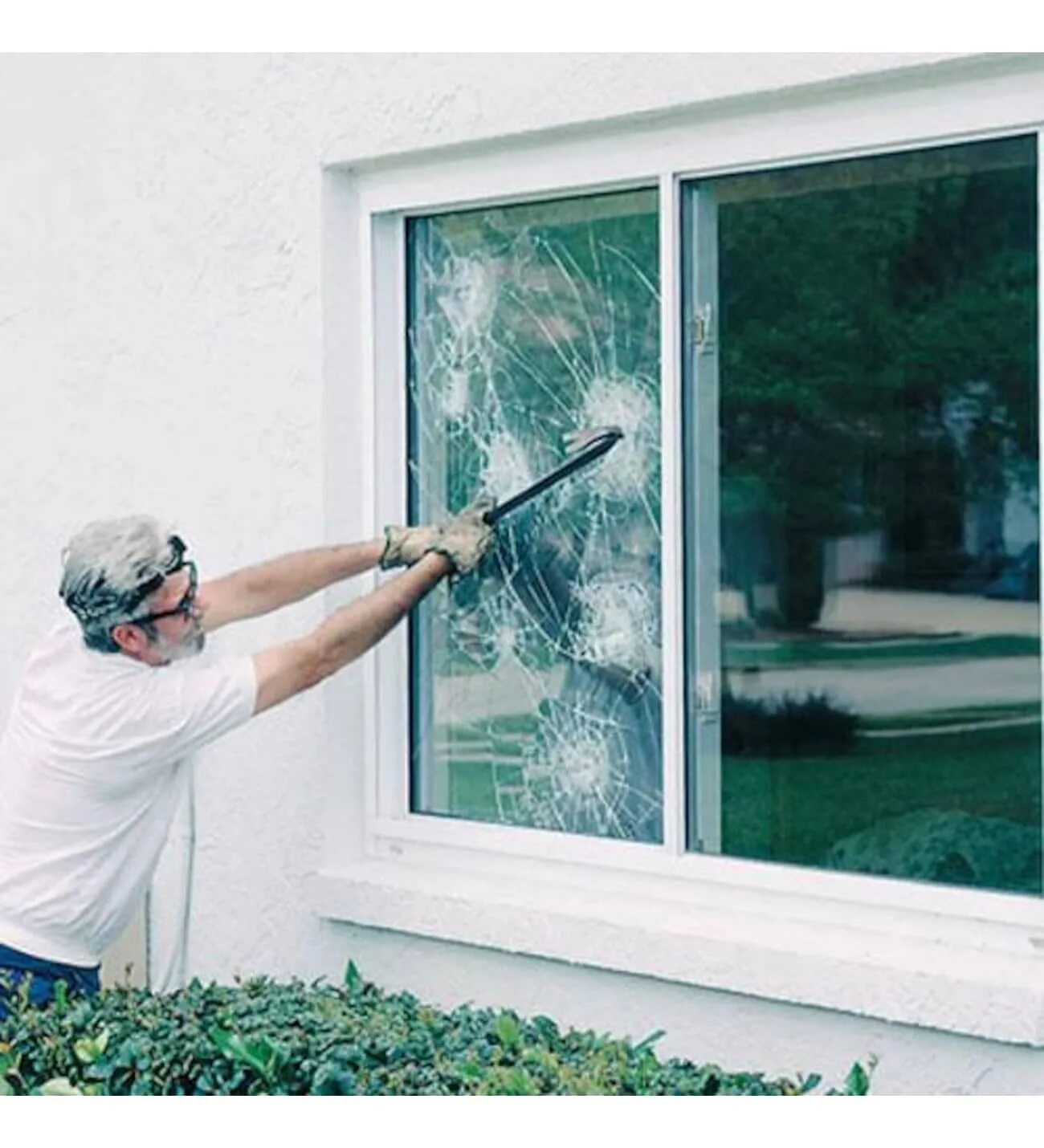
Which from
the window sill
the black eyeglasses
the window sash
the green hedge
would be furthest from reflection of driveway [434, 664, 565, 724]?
the green hedge

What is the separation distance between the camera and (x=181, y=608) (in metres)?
5.90

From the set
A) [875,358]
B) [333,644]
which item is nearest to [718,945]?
[333,644]

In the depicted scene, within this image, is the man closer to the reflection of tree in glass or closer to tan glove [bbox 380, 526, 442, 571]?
tan glove [bbox 380, 526, 442, 571]

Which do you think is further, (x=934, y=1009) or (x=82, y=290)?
(x=82, y=290)

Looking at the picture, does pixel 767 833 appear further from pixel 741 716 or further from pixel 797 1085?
pixel 797 1085

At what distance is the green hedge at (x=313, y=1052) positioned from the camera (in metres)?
4.71

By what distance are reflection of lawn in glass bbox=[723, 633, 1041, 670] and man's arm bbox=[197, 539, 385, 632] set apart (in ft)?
3.00

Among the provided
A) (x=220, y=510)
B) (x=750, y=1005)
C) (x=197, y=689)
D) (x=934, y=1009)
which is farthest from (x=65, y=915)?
(x=934, y=1009)

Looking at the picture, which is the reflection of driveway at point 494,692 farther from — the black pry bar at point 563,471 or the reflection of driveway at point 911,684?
the reflection of driveway at point 911,684

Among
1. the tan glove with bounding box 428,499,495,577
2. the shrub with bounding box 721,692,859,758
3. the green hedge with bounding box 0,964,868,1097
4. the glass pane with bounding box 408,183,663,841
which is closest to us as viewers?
the green hedge with bounding box 0,964,868,1097

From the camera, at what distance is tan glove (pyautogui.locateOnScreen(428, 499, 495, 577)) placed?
6031mm

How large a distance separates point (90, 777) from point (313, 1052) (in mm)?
1219

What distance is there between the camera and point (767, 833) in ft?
18.8

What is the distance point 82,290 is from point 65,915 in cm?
191
